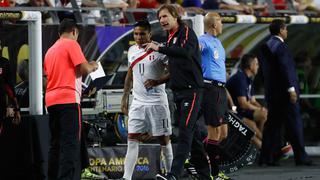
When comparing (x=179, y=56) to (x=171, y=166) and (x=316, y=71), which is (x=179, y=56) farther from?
(x=316, y=71)

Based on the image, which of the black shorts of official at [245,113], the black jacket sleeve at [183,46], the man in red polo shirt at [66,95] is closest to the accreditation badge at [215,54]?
the black jacket sleeve at [183,46]

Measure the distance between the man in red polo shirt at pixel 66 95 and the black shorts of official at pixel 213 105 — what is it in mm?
1432

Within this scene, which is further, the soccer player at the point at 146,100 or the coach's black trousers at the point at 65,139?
the soccer player at the point at 146,100

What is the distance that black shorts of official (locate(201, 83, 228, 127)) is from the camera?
39.7 feet

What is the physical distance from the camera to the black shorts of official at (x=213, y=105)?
39.7 ft

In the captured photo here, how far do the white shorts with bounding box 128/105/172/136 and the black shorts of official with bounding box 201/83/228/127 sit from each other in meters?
0.46

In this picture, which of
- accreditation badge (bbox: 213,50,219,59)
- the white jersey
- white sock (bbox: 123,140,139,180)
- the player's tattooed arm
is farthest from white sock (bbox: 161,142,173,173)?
accreditation badge (bbox: 213,50,219,59)

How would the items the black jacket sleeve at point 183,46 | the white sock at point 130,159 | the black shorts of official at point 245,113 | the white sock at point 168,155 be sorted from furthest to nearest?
the black shorts of official at point 245,113 → the white sock at point 168,155 → the white sock at point 130,159 → the black jacket sleeve at point 183,46

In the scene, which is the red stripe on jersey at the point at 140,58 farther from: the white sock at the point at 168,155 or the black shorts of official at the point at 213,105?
the white sock at the point at 168,155

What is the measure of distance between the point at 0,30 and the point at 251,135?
335cm

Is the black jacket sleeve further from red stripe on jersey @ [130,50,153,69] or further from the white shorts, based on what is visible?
the white shorts

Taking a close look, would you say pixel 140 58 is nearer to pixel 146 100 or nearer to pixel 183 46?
pixel 146 100

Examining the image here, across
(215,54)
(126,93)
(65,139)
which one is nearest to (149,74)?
(126,93)

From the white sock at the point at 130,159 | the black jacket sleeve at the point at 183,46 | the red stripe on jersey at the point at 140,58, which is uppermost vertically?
the black jacket sleeve at the point at 183,46
